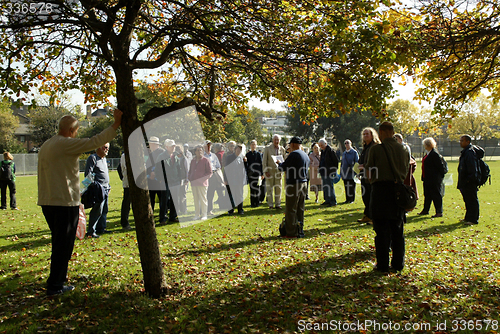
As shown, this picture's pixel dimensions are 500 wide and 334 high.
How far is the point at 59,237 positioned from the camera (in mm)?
4539

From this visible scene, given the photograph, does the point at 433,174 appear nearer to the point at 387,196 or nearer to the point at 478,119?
the point at 387,196

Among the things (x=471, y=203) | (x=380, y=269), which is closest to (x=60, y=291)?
(x=380, y=269)

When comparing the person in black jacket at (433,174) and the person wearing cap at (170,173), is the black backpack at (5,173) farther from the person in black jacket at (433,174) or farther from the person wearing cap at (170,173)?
the person in black jacket at (433,174)

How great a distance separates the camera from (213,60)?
7.29 meters

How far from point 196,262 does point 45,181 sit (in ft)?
9.01

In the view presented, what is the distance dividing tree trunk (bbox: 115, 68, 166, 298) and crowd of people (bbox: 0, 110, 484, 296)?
0.15 metres

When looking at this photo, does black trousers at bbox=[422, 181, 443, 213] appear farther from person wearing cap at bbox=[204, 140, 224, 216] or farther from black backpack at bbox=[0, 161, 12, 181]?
black backpack at bbox=[0, 161, 12, 181]

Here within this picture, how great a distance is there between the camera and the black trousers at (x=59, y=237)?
453cm

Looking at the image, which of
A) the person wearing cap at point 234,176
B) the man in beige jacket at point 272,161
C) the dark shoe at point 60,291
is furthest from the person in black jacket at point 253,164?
the dark shoe at point 60,291

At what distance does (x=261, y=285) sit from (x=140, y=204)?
203cm

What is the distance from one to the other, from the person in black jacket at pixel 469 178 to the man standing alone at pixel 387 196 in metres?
4.60

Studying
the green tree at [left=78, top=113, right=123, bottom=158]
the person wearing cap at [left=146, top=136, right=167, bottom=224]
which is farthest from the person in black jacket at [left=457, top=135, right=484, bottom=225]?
the green tree at [left=78, top=113, right=123, bottom=158]

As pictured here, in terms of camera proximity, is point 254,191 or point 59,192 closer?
point 59,192

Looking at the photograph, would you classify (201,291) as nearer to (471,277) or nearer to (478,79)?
(471,277)
